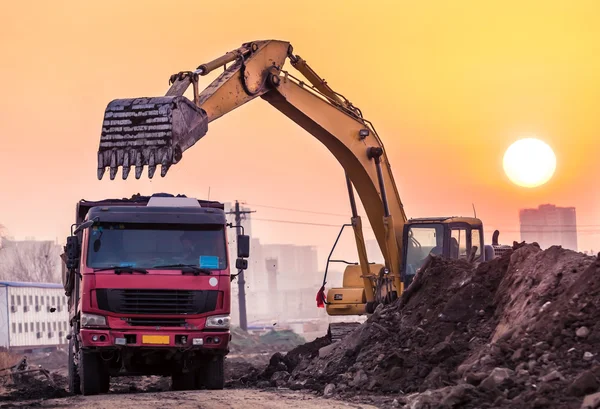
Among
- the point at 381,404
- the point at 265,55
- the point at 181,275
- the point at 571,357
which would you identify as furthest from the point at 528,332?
the point at 265,55

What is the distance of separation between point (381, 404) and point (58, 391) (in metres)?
8.37

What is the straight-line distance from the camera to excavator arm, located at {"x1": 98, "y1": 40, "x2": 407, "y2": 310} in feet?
67.2

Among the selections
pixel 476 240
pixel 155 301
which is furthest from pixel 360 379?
pixel 476 240

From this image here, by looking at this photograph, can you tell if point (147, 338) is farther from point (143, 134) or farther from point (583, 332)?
point (583, 332)

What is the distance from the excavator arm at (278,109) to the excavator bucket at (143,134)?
2 cm

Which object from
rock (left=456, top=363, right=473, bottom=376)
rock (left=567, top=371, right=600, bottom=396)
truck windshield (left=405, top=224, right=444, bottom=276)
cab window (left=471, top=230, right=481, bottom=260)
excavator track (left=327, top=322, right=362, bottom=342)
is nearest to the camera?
rock (left=567, top=371, right=600, bottom=396)

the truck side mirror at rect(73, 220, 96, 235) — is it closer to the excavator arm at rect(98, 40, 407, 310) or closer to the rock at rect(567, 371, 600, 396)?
the excavator arm at rect(98, 40, 407, 310)

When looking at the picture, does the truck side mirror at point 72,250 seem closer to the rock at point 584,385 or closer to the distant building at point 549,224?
the rock at point 584,385

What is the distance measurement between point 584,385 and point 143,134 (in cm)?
973

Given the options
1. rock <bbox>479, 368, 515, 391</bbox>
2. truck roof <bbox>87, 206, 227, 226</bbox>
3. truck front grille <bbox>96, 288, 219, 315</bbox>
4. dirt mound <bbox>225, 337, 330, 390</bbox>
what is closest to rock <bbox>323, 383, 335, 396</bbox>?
dirt mound <bbox>225, 337, 330, 390</bbox>

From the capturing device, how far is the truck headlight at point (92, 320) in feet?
63.1

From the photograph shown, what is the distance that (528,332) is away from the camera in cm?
1723

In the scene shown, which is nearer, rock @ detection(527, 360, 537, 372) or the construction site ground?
the construction site ground

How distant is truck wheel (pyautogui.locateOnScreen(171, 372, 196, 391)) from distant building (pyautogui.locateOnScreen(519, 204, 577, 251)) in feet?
368
